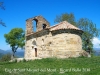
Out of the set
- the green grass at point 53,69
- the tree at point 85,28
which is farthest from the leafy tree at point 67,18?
the green grass at point 53,69

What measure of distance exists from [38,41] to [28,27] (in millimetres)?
4618

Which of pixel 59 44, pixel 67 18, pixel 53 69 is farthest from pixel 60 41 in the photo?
pixel 67 18

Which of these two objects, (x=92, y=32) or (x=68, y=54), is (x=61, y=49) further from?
(x=92, y=32)

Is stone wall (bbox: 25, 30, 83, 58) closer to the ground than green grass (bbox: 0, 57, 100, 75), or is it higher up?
higher up

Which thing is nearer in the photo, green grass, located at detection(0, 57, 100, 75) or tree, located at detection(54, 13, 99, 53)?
green grass, located at detection(0, 57, 100, 75)

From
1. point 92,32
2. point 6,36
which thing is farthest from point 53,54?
point 6,36

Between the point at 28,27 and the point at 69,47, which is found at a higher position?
the point at 28,27

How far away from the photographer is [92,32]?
4694 cm

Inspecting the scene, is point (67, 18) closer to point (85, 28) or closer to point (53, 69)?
point (85, 28)

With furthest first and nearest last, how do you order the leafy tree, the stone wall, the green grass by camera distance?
the leafy tree → the stone wall → the green grass

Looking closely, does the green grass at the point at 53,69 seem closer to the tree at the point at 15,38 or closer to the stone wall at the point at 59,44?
the stone wall at the point at 59,44

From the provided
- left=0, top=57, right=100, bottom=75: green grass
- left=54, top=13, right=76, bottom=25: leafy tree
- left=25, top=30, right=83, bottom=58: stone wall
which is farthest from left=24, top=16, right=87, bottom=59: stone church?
left=54, top=13, right=76, bottom=25: leafy tree

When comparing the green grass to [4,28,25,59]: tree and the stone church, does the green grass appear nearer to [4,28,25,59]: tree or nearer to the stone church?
the stone church

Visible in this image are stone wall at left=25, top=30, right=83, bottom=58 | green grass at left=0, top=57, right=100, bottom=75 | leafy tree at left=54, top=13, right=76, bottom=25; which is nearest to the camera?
green grass at left=0, top=57, right=100, bottom=75
